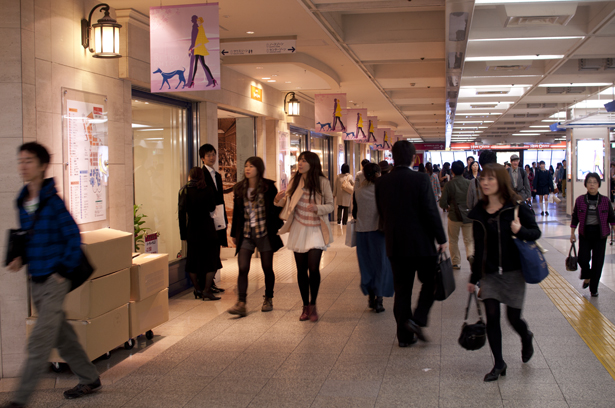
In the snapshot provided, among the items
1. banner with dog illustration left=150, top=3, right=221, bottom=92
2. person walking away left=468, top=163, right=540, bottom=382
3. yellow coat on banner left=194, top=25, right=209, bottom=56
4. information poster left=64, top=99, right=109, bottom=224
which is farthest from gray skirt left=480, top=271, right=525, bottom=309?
information poster left=64, top=99, right=109, bottom=224

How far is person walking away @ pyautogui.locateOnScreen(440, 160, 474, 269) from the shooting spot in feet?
26.1

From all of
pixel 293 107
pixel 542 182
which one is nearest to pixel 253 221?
pixel 293 107

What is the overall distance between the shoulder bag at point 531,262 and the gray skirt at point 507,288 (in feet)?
0.36

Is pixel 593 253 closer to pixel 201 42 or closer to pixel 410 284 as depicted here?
pixel 410 284

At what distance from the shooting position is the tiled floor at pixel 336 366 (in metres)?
3.63

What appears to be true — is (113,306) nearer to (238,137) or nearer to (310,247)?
(310,247)

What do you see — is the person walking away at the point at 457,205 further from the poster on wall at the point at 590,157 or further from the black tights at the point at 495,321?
the poster on wall at the point at 590,157

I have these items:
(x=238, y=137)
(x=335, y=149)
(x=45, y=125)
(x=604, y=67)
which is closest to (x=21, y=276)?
(x=45, y=125)

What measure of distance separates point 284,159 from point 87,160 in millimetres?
6718

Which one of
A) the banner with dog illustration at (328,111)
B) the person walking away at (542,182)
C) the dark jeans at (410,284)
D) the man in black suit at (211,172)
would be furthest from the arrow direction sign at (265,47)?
the person walking away at (542,182)

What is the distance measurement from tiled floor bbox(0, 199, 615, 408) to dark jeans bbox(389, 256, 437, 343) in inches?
11.7

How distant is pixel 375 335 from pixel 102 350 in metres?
2.32

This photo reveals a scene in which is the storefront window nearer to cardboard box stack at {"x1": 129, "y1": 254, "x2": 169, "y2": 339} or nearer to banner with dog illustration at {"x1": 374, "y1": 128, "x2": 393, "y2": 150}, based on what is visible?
cardboard box stack at {"x1": 129, "y1": 254, "x2": 169, "y2": 339}

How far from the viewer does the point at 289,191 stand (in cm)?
560
